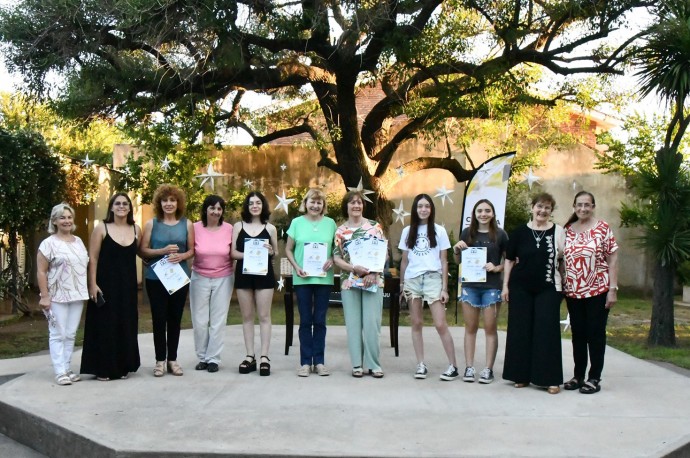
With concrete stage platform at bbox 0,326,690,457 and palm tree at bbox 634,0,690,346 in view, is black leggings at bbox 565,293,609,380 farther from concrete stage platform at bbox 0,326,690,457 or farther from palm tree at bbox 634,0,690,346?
palm tree at bbox 634,0,690,346

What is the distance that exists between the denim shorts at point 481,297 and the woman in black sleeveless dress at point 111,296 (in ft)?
9.66

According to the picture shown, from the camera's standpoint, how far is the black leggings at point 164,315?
686 centimetres

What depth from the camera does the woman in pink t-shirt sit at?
702 centimetres

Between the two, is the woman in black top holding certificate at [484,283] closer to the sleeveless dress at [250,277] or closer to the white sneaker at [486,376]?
the white sneaker at [486,376]

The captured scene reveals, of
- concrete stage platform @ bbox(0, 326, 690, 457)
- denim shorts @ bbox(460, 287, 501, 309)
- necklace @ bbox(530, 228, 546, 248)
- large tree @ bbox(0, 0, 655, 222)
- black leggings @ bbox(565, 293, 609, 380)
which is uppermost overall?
large tree @ bbox(0, 0, 655, 222)

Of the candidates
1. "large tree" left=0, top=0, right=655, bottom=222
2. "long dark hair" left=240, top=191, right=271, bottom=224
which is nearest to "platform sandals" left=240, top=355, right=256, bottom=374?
"long dark hair" left=240, top=191, right=271, bottom=224

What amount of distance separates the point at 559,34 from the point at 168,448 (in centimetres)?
1035

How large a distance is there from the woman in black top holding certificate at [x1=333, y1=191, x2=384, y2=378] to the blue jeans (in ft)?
0.69

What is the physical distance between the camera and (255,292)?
7027mm

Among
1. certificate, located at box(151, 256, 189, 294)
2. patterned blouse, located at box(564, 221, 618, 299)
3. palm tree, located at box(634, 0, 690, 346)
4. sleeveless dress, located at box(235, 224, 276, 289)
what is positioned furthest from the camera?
palm tree, located at box(634, 0, 690, 346)

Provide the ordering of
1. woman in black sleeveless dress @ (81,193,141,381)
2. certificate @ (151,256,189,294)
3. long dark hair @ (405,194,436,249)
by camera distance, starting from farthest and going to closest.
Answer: long dark hair @ (405,194,436,249), certificate @ (151,256,189,294), woman in black sleeveless dress @ (81,193,141,381)

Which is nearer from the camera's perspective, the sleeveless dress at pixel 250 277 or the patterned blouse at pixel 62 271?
the patterned blouse at pixel 62 271

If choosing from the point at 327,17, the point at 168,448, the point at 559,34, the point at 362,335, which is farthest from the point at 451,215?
the point at 168,448

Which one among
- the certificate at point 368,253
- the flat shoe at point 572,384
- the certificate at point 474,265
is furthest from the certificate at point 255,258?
the flat shoe at point 572,384
